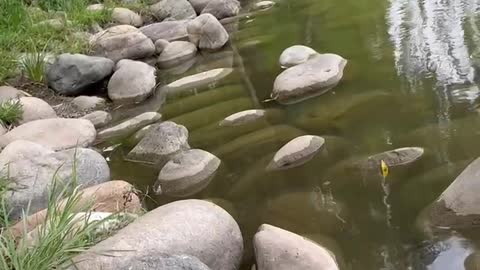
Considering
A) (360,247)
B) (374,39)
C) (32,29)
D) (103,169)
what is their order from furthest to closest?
(32,29) < (374,39) < (103,169) < (360,247)

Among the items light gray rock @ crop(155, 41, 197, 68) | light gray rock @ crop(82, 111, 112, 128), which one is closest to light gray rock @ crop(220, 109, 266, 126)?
light gray rock @ crop(82, 111, 112, 128)

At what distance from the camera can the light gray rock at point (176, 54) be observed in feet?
21.4

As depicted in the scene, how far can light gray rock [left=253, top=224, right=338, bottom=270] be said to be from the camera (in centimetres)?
259

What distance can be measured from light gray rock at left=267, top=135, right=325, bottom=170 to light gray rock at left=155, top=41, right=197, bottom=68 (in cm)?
294

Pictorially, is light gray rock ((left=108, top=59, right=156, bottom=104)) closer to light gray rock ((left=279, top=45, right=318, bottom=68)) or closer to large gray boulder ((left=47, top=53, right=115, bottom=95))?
large gray boulder ((left=47, top=53, right=115, bottom=95))

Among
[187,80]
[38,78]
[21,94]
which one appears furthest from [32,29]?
[187,80]

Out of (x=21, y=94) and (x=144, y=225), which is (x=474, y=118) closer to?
(x=144, y=225)

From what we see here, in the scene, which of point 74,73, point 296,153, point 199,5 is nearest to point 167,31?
point 199,5

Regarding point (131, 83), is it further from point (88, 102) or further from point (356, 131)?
point (356, 131)

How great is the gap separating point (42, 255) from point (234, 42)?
471cm

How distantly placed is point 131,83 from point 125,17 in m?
2.24

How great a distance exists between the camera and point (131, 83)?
5617mm

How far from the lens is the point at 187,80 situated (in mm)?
5664

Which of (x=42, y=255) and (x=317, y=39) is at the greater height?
(x=42, y=255)
